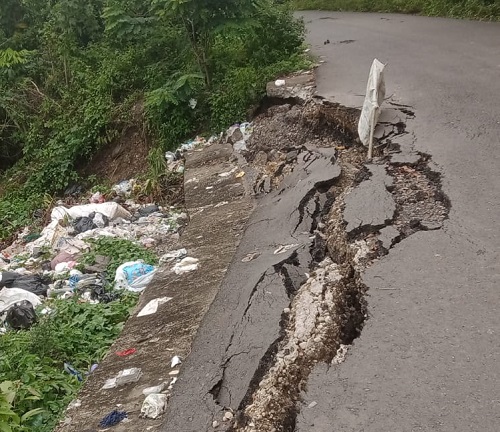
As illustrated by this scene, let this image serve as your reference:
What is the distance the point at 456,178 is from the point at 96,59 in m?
8.35

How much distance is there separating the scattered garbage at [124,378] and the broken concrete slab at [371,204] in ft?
5.82

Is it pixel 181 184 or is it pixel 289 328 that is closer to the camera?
pixel 289 328

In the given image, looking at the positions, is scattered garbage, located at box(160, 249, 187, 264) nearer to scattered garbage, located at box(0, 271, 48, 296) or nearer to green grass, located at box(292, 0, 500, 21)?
scattered garbage, located at box(0, 271, 48, 296)

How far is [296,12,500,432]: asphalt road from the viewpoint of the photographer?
2389 mm

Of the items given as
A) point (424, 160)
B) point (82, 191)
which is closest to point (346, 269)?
point (424, 160)

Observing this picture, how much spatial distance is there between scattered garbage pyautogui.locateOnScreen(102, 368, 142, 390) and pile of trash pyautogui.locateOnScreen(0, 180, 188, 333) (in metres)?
1.67

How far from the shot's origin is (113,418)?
2896 millimetres

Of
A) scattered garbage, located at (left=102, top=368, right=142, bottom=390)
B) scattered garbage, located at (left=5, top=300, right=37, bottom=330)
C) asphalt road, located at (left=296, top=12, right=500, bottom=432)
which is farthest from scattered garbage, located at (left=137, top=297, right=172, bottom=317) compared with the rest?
asphalt road, located at (left=296, top=12, right=500, bottom=432)

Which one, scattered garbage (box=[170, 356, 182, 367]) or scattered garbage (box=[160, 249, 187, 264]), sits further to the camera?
scattered garbage (box=[160, 249, 187, 264])

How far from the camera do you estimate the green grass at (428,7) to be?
10883mm

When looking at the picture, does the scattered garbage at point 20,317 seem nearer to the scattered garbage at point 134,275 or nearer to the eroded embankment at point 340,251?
the scattered garbage at point 134,275

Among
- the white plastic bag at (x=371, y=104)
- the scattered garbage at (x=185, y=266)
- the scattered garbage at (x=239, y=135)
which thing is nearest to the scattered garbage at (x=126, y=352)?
the scattered garbage at (x=185, y=266)

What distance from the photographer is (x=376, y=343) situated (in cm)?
283

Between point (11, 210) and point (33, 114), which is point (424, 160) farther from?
point (33, 114)
